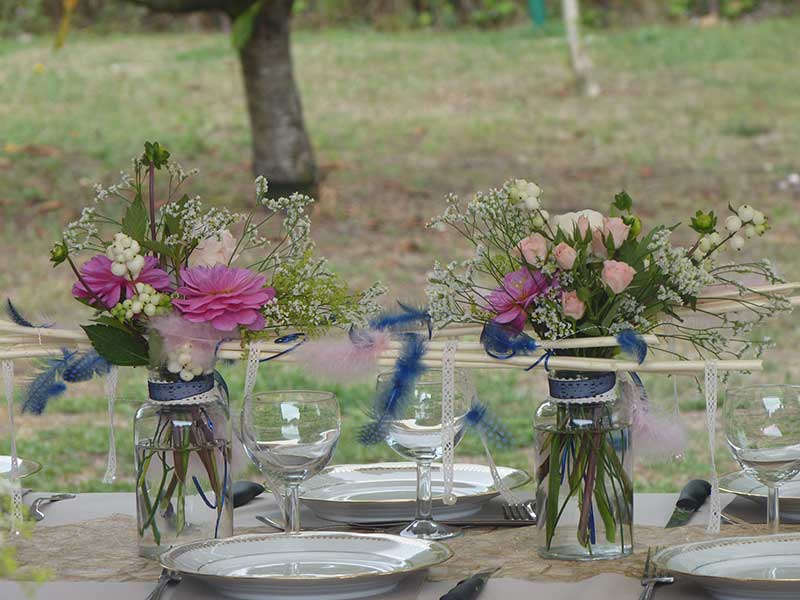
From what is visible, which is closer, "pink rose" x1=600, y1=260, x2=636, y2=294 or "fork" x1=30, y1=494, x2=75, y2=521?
"pink rose" x1=600, y1=260, x2=636, y2=294

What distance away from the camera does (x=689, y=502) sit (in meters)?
1.85

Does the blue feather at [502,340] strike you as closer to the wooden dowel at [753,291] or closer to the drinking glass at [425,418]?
the drinking glass at [425,418]

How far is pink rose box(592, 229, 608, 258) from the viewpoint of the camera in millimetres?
1619

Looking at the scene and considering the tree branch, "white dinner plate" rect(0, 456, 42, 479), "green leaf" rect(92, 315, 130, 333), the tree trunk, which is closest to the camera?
"green leaf" rect(92, 315, 130, 333)

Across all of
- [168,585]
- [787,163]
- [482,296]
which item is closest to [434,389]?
[482,296]

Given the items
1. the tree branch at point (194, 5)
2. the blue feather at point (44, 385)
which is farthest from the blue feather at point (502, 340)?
the tree branch at point (194, 5)

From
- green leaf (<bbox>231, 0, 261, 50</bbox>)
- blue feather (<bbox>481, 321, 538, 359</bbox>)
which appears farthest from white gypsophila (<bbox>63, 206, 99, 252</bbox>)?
green leaf (<bbox>231, 0, 261, 50</bbox>)

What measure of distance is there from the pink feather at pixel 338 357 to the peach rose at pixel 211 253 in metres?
0.16

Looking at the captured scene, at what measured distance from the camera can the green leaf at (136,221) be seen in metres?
1.67

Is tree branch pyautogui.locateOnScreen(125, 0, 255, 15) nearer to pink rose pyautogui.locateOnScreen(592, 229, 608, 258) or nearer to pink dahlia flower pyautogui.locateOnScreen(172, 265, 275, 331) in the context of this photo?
pink dahlia flower pyautogui.locateOnScreen(172, 265, 275, 331)

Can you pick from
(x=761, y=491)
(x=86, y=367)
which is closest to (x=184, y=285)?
(x=86, y=367)

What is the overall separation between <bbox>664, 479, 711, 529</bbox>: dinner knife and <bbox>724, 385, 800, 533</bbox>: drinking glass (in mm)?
212

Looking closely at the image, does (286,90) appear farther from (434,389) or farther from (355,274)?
(434,389)

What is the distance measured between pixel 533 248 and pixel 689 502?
49 centimetres
